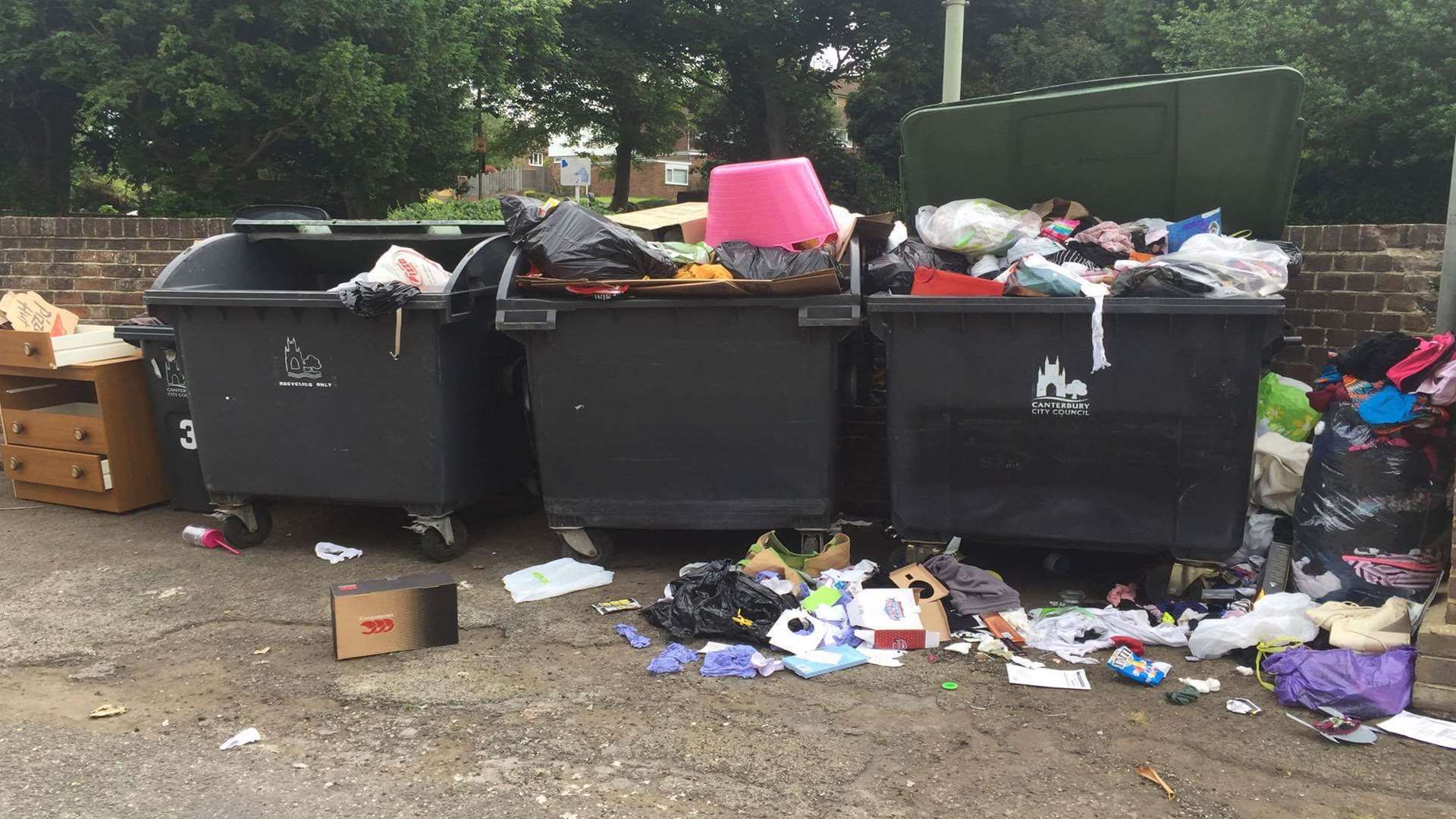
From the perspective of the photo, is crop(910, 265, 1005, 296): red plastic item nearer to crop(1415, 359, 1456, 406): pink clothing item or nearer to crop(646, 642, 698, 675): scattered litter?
crop(1415, 359, 1456, 406): pink clothing item

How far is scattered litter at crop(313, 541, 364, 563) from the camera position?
4.52m

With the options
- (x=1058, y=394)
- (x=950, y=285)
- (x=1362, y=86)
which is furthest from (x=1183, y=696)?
(x=1362, y=86)

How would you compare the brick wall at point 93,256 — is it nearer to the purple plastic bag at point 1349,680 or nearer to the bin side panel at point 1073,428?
the bin side panel at point 1073,428

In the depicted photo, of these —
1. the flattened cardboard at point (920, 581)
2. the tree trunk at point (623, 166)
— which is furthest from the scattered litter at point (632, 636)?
the tree trunk at point (623, 166)

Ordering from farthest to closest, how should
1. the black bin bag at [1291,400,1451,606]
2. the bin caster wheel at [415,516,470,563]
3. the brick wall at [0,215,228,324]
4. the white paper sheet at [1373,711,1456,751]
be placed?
the brick wall at [0,215,228,324] < the bin caster wheel at [415,516,470,563] < the black bin bag at [1291,400,1451,606] < the white paper sheet at [1373,711,1456,751]

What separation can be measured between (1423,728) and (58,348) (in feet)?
17.2

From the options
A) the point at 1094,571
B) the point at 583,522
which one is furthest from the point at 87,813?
the point at 1094,571

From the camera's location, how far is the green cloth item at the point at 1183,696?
3107 mm

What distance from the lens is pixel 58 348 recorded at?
4.97 meters

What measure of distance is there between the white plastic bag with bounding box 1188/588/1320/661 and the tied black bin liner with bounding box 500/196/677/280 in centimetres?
213

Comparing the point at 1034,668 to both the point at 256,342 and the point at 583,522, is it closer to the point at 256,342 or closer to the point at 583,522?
the point at 583,522

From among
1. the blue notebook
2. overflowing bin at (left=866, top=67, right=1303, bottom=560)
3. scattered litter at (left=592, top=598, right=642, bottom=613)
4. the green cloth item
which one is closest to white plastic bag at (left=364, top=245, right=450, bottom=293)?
scattered litter at (left=592, top=598, right=642, bottom=613)

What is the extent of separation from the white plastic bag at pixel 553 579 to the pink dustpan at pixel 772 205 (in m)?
1.35

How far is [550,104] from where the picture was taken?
2592cm
